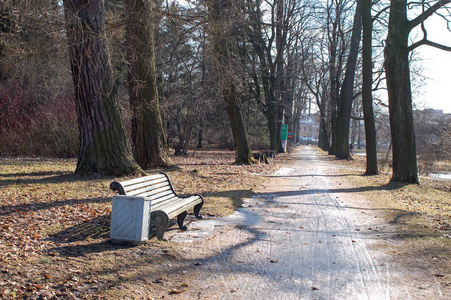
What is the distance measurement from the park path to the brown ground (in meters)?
0.27

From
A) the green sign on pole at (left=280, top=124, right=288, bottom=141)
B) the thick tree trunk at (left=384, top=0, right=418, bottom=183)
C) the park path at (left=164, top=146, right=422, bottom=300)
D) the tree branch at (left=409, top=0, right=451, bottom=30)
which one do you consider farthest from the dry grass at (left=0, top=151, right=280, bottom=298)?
the green sign on pole at (left=280, top=124, right=288, bottom=141)

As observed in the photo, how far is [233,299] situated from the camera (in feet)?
13.2

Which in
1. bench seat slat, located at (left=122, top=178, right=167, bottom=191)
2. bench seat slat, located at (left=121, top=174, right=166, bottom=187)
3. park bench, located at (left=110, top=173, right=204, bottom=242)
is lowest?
park bench, located at (left=110, top=173, right=204, bottom=242)

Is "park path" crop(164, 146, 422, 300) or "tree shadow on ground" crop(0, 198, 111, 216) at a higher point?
"tree shadow on ground" crop(0, 198, 111, 216)

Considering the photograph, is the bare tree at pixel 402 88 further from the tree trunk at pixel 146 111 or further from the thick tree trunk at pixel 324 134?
the thick tree trunk at pixel 324 134

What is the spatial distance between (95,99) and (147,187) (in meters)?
4.64

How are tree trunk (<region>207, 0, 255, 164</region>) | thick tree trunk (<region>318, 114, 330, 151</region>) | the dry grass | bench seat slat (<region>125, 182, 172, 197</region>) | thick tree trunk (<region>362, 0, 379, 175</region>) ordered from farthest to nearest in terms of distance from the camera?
thick tree trunk (<region>318, 114, 330, 151</region>) < thick tree trunk (<region>362, 0, 379, 175</region>) < tree trunk (<region>207, 0, 255, 164</region>) < bench seat slat (<region>125, 182, 172, 197</region>) < the dry grass

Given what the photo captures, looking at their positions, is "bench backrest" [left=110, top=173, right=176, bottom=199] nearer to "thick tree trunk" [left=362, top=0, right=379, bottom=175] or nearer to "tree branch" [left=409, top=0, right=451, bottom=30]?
"tree branch" [left=409, top=0, right=451, bottom=30]

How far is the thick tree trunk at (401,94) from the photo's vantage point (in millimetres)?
13734

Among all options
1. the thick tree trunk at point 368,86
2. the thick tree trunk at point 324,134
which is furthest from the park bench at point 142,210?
the thick tree trunk at point 324,134

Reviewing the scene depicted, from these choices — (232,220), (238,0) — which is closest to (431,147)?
(238,0)

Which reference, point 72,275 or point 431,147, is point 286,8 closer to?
point 431,147

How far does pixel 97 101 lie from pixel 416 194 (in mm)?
9661

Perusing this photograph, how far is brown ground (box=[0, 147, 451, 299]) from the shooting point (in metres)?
4.07
